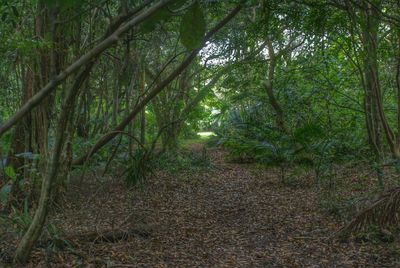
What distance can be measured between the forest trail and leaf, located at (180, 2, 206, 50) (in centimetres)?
234

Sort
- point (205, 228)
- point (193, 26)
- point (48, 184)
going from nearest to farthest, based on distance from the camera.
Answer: point (193, 26) < point (48, 184) < point (205, 228)

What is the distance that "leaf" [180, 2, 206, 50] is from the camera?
9.99 ft

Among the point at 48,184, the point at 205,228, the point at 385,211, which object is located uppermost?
the point at 48,184

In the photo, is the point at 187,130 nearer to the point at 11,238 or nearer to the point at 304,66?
the point at 304,66

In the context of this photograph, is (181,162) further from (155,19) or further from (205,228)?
(155,19)

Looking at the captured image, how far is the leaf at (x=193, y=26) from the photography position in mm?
3045

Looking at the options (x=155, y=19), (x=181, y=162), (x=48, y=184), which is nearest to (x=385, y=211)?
(x=155, y=19)

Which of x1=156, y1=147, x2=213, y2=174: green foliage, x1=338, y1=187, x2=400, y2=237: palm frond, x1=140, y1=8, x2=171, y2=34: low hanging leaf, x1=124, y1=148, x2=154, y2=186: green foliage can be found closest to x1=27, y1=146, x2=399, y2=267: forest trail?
x1=124, y1=148, x2=154, y2=186: green foliage

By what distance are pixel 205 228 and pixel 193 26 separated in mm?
3485

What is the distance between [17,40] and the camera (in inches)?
190

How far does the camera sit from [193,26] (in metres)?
3.07

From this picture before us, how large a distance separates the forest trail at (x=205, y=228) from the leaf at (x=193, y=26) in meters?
2.34

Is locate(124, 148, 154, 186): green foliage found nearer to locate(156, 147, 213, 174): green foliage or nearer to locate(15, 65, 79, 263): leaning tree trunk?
locate(156, 147, 213, 174): green foliage

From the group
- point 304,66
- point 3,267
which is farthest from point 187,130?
point 3,267
